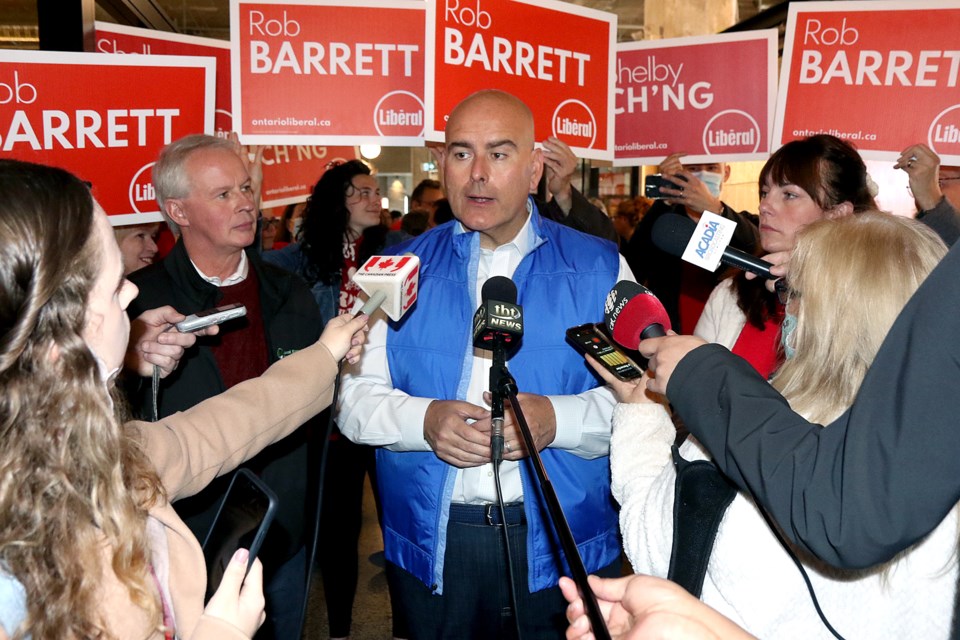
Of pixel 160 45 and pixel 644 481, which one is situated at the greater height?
pixel 160 45

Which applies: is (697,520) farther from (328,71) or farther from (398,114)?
(328,71)

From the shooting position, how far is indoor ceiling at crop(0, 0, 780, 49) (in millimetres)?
7996

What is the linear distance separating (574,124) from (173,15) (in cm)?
1491

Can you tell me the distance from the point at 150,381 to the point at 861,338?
184 cm

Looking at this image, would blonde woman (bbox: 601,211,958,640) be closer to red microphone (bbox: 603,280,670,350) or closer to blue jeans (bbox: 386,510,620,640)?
red microphone (bbox: 603,280,670,350)

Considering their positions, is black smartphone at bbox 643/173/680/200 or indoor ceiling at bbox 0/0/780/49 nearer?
black smartphone at bbox 643/173/680/200

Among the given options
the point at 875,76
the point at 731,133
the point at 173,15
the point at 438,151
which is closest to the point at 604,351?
the point at 438,151

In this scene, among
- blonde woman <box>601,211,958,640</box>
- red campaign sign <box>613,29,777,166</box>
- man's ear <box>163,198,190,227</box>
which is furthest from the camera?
red campaign sign <box>613,29,777,166</box>

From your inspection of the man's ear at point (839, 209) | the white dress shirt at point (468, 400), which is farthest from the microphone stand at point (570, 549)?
the man's ear at point (839, 209)

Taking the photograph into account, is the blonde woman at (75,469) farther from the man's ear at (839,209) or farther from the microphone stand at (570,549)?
the man's ear at (839,209)

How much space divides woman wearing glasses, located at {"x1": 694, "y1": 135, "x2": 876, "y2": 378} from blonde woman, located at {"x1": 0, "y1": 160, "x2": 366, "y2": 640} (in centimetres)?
193

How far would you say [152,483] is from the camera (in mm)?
1400

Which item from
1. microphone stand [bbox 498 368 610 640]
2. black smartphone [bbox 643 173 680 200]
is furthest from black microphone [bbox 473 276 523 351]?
black smartphone [bbox 643 173 680 200]

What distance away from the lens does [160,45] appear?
3801 millimetres
